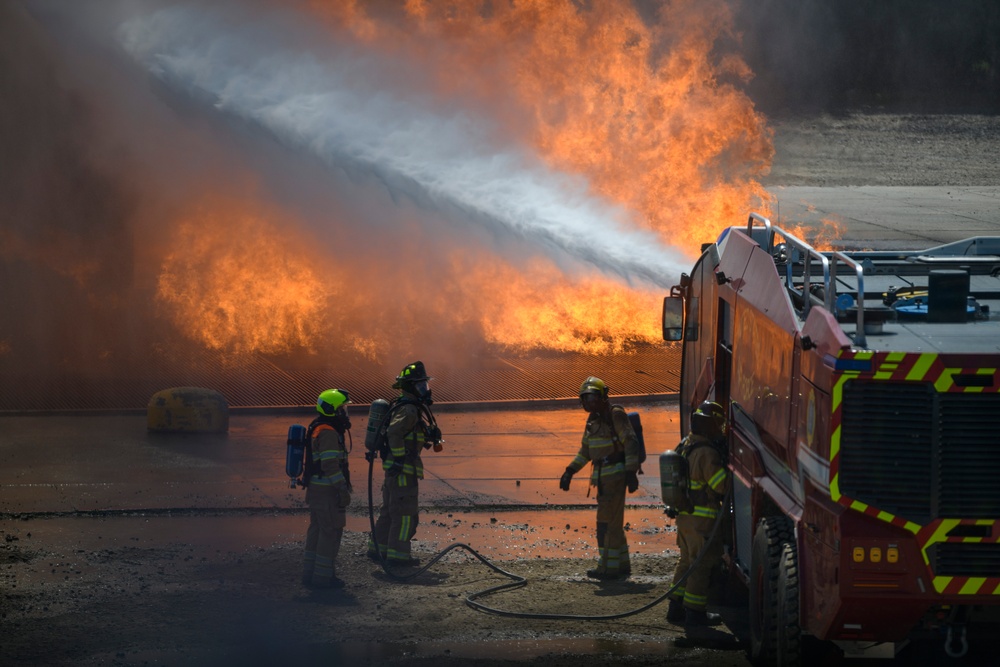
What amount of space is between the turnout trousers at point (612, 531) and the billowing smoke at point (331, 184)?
6.15 meters

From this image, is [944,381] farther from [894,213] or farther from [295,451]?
[894,213]

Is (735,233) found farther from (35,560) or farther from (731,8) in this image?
(731,8)

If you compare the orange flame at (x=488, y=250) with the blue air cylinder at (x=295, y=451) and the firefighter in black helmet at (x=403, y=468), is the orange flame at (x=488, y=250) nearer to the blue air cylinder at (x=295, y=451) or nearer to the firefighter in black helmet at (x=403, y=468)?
the firefighter in black helmet at (x=403, y=468)

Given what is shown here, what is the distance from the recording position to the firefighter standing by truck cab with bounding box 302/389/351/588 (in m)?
9.10

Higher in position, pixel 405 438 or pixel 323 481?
pixel 405 438

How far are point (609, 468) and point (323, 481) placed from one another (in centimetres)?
214

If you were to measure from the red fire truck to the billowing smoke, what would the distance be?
8.37m

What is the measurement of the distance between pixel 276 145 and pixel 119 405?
4.95 m

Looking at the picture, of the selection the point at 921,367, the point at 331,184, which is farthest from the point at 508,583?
the point at 331,184

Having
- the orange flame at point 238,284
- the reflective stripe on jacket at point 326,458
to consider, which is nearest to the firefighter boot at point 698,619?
the reflective stripe on jacket at point 326,458

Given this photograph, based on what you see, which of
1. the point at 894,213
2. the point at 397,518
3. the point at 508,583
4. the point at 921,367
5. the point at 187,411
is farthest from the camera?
the point at 894,213

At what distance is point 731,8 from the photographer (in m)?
37.9

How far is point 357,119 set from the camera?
17.9 meters

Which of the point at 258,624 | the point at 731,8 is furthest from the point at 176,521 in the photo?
the point at 731,8
